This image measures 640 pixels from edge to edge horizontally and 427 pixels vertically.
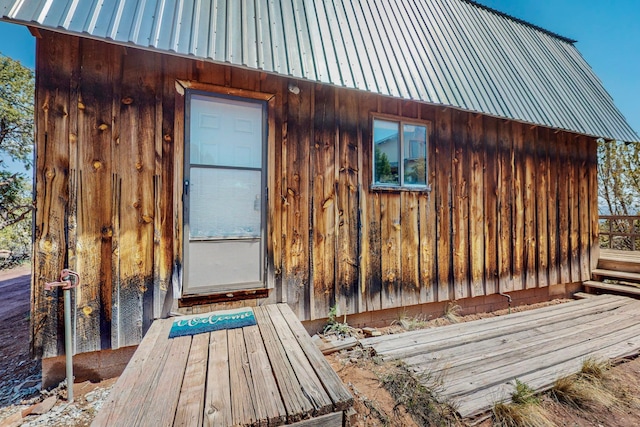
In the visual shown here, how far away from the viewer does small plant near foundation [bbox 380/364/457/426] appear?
6.31 ft

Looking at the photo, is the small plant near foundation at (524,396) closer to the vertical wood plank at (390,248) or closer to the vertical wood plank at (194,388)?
the vertical wood plank at (390,248)

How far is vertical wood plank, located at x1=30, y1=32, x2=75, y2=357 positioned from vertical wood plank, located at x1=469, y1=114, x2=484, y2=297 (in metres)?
4.78

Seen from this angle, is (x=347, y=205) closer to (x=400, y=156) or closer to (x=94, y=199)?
(x=400, y=156)

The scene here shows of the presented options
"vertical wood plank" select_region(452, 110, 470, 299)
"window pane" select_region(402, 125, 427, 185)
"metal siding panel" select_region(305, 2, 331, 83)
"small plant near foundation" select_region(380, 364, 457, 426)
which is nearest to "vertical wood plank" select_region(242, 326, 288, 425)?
"small plant near foundation" select_region(380, 364, 457, 426)

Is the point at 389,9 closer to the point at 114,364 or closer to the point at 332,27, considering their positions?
the point at 332,27

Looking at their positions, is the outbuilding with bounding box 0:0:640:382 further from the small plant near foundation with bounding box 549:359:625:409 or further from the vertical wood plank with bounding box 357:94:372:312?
the small plant near foundation with bounding box 549:359:625:409

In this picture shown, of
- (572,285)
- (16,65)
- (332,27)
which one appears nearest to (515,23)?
(332,27)

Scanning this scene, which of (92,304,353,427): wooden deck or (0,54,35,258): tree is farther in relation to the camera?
(0,54,35,258): tree

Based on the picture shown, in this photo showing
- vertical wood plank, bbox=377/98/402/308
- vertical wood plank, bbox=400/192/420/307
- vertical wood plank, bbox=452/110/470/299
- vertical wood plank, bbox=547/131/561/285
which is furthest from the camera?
vertical wood plank, bbox=547/131/561/285

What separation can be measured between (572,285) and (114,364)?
7150 mm

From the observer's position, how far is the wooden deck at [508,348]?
223cm

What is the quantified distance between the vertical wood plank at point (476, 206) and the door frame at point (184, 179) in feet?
10.0

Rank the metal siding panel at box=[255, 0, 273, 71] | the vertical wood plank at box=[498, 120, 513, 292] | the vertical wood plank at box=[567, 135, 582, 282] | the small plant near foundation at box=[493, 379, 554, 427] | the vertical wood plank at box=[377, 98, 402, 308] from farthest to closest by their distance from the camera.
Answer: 1. the vertical wood plank at box=[567, 135, 582, 282]
2. the vertical wood plank at box=[498, 120, 513, 292]
3. the vertical wood plank at box=[377, 98, 402, 308]
4. the metal siding panel at box=[255, 0, 273, 71]
5. the small plant near foundation at box=[493, 379, 554, 427]

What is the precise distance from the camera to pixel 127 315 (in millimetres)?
2473
